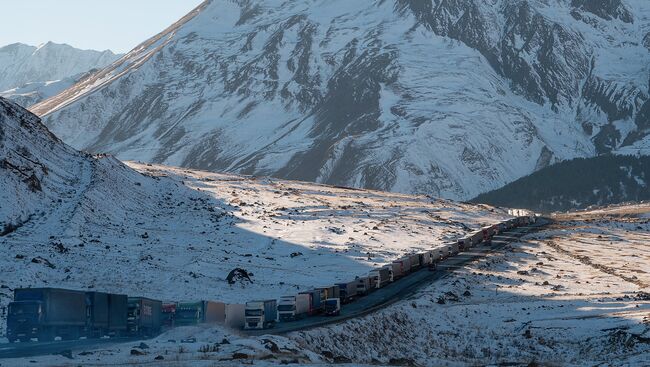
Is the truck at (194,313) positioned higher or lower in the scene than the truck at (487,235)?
lower

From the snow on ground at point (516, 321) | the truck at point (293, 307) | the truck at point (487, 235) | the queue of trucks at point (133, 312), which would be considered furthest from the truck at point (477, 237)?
the truck at point (293, 307)

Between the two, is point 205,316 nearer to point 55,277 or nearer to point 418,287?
point 55,277

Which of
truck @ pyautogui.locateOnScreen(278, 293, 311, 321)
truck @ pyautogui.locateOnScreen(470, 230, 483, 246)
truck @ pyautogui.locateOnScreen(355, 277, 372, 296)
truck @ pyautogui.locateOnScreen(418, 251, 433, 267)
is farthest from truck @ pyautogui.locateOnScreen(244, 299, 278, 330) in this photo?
truck @ pyautogui.locateOnScreen(470, 230, 483, 246)

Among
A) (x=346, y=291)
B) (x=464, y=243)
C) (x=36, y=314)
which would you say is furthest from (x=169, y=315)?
(x=464, y=243)

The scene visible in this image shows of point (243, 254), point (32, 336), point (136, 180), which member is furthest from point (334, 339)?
point (136, 180)

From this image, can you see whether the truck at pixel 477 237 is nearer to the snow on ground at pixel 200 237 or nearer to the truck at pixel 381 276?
the snow on ground at pixel 200 237

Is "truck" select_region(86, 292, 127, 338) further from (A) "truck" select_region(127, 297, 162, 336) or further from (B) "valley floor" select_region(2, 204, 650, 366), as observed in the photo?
(B) "valley floor" select_region(2, 204, 650, 366)
